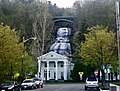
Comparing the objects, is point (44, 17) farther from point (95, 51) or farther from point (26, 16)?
point (95, 51)

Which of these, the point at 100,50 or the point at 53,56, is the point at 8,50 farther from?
the point at 53,56

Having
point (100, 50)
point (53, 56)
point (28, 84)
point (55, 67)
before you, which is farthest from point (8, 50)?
point (55, 67)

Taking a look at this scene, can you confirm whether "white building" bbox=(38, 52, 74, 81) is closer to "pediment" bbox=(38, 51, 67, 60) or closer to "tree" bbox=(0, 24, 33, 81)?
"pediment" bbox=(38, 51, 67, 60)

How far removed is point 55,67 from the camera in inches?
4264

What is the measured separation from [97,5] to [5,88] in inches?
2867

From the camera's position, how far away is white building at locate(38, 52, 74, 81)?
10650 centimetres

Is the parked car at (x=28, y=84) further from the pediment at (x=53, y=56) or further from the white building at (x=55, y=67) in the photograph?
the pediment at (x=53, y=56)

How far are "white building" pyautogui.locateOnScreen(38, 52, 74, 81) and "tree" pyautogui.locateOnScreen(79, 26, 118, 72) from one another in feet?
127

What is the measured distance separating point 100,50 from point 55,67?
45675 millimetres

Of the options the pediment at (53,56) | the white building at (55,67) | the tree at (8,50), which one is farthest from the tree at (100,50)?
the white building at (55,67)

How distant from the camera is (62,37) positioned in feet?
416

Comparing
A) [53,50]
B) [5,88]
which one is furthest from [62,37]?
[5,88]

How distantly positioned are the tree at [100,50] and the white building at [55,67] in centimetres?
3884

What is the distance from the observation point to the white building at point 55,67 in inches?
4193
